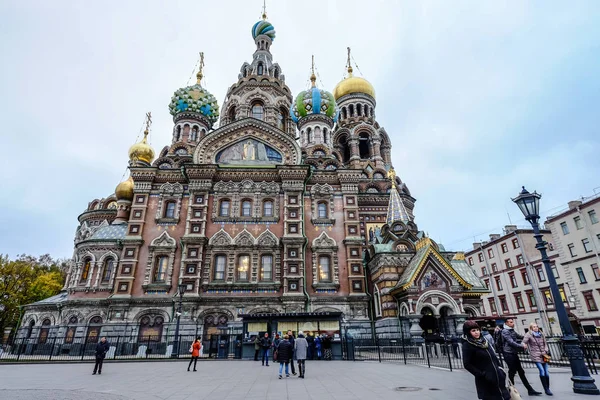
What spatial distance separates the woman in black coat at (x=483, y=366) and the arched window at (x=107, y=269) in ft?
82.4

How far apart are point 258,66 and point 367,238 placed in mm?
22496

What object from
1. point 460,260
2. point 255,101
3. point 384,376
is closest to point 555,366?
point 384,376

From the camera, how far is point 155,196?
2603cm

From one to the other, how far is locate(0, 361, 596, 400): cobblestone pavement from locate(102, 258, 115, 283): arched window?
41.8ft

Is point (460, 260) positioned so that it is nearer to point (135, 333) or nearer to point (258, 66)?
point (135, 333)

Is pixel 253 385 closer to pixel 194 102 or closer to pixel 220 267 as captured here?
pixel 220 267

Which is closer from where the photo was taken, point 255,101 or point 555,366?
point 555,366

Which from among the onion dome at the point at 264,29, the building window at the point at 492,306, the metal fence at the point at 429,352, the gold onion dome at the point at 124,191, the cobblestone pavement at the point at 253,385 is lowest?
the cobblestone pavement at the point at 253,385

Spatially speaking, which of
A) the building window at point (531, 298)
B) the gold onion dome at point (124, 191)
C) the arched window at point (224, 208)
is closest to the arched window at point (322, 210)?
the arched window at point (224, 208)

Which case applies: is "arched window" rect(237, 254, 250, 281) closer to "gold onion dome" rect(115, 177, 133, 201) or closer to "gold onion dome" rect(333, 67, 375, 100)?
"gold onion dome" rect(115, 177, 133, 201)

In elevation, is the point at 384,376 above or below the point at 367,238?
below

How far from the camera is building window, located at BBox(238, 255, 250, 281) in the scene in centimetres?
2377

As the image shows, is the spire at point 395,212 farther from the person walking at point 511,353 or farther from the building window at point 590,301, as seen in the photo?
the person walking at point 511,353

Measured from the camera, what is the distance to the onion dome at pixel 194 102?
3334cm
